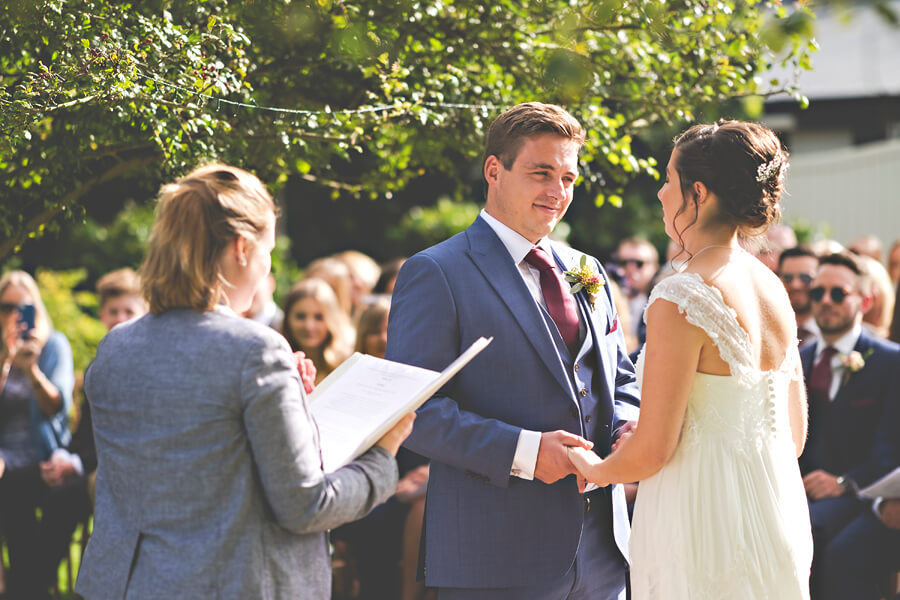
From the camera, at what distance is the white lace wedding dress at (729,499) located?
2.72m

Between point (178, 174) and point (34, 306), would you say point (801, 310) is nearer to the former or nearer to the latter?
point (178, 174)

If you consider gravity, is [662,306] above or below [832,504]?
above

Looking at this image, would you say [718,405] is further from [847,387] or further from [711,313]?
[847,387]

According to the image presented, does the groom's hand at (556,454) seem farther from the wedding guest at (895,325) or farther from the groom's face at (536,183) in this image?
the wedding guest at (895,325)

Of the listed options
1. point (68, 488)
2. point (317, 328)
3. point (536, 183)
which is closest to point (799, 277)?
point (317, 328)

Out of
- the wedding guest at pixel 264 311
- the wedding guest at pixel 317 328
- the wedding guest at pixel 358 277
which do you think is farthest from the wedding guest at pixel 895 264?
the wedding guest at pixel 264 311

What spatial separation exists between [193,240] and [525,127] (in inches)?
53.9

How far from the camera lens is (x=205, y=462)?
2.13 meters

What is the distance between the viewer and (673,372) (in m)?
2.64

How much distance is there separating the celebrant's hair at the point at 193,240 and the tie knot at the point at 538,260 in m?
1.28

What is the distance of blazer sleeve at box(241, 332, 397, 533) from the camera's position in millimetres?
2105

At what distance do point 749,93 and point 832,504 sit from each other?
2.43 m

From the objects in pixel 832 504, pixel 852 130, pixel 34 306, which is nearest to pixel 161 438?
pixel 832 504

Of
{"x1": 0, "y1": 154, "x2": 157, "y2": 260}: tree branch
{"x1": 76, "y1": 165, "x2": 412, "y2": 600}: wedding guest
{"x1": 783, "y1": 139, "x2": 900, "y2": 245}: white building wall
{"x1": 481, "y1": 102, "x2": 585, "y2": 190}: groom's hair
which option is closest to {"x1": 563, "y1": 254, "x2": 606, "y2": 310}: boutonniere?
{"x1": 481, "y1": 102, "x2": 585, "y2": 190}: groom's hair
